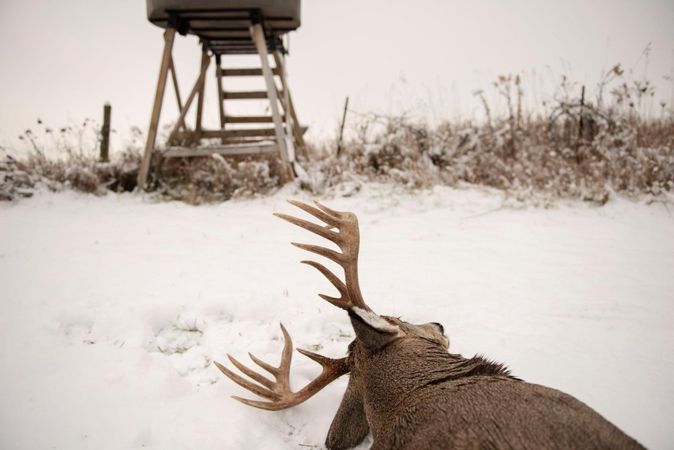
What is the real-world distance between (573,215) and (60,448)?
15.2 ft

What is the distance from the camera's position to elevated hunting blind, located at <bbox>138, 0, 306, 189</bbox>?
202 inches

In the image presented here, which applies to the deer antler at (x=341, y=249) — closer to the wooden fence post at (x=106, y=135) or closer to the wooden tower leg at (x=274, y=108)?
the wooden tower leg at (x=274, y=108)

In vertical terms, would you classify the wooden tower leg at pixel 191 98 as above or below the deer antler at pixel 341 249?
above

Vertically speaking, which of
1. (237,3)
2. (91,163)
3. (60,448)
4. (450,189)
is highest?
(237,3)

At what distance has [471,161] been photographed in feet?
20.5

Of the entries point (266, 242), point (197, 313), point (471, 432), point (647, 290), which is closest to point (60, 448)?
point (197, 313)

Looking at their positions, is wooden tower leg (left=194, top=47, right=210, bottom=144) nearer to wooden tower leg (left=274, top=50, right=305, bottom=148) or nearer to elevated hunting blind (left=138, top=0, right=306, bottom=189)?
elevated hunting blind (left=138, top=0, right=306, bottom=189)

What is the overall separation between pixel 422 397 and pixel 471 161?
5271 millimetres

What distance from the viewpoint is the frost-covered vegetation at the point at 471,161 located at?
206 inches

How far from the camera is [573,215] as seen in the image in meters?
4.56

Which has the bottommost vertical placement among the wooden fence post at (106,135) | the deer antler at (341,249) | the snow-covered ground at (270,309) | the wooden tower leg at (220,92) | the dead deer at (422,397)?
the snow-covered ground at (270,309)

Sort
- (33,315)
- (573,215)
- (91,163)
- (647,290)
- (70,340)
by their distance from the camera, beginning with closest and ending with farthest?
(70,340)
(33,315)
(647,290)
(573,215)
(91,163)

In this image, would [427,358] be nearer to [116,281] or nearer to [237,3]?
[116,281]

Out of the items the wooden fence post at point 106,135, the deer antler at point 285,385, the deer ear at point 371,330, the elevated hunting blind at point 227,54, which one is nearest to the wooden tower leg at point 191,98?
the elevated hunting blind at point 227,54
